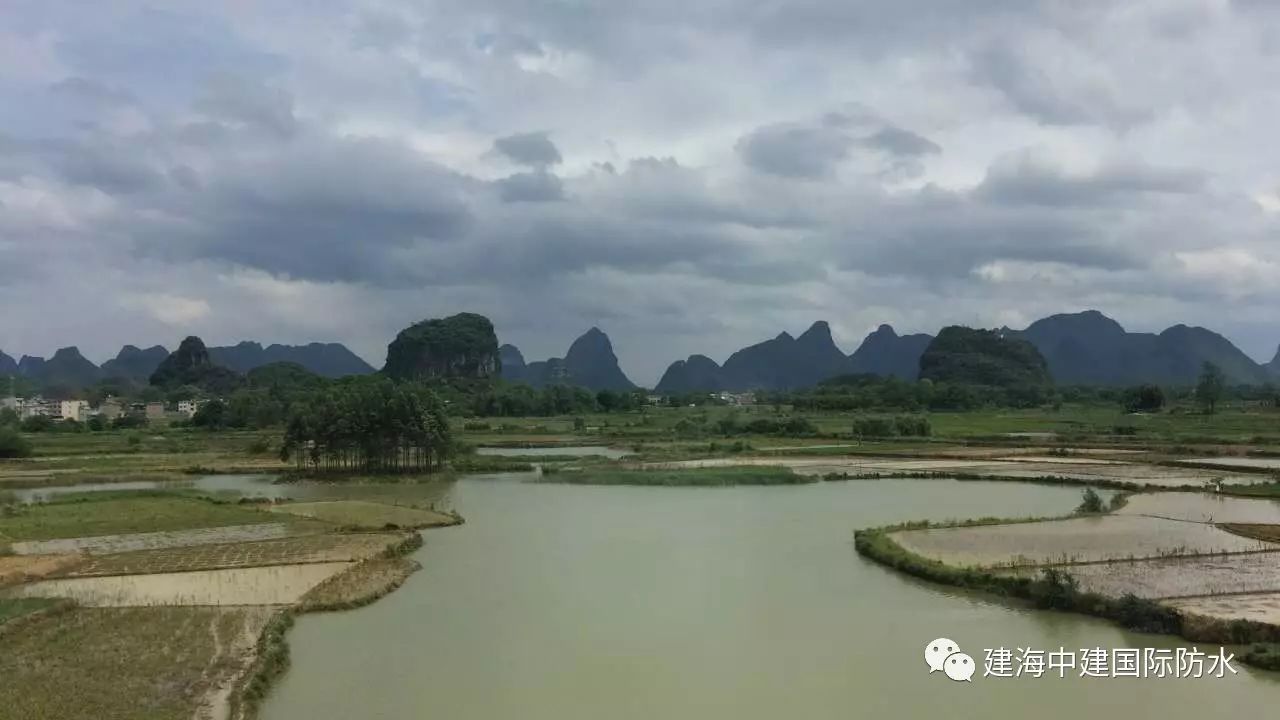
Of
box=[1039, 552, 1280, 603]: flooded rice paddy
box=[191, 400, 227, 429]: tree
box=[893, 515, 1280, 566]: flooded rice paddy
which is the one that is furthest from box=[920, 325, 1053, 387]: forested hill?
box=[1039, 552, 1280, 603]: flooded rice paddy

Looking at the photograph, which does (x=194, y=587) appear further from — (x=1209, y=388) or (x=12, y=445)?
(x=1209, y=388)

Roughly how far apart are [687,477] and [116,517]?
15.6 metres

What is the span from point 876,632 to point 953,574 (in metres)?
3.16

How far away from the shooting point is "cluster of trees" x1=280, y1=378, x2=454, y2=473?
32.8 meters

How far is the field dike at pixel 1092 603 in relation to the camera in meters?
10.3

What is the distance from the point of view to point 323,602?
1298 cm

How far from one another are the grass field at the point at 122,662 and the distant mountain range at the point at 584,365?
170 meters

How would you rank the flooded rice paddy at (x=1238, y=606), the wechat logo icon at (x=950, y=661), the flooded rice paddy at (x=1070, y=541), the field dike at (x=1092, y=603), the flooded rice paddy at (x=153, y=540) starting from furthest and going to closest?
the flooded rice paddy at (x=153, y=540) → the flooded rice paddy at (x=1070, y=541) → the flooded rice paddy at (x=1238, y=606) → the field dike at (x=1092, y=603) → the wechat logo icon at (x=950, y=661)

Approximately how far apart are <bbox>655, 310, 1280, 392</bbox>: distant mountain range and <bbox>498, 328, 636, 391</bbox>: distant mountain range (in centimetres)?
1092

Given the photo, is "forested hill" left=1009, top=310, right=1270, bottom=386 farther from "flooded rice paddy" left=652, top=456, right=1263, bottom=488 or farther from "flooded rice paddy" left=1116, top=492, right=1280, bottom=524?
"flooded rice paddy" left=1116, top=492, right=1280, bottom=524

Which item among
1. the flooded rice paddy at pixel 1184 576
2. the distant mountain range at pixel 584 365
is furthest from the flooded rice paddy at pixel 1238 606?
the distant mountain range at pixel 584 365

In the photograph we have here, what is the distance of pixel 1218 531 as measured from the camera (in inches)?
688

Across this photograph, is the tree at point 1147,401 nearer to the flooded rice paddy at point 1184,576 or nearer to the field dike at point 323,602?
the flooded rice paddy at point 1184,576

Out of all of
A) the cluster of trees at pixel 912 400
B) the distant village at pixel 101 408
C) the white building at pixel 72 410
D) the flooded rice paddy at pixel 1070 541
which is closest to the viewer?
the flooded rice paddy at pixel 1070 541
